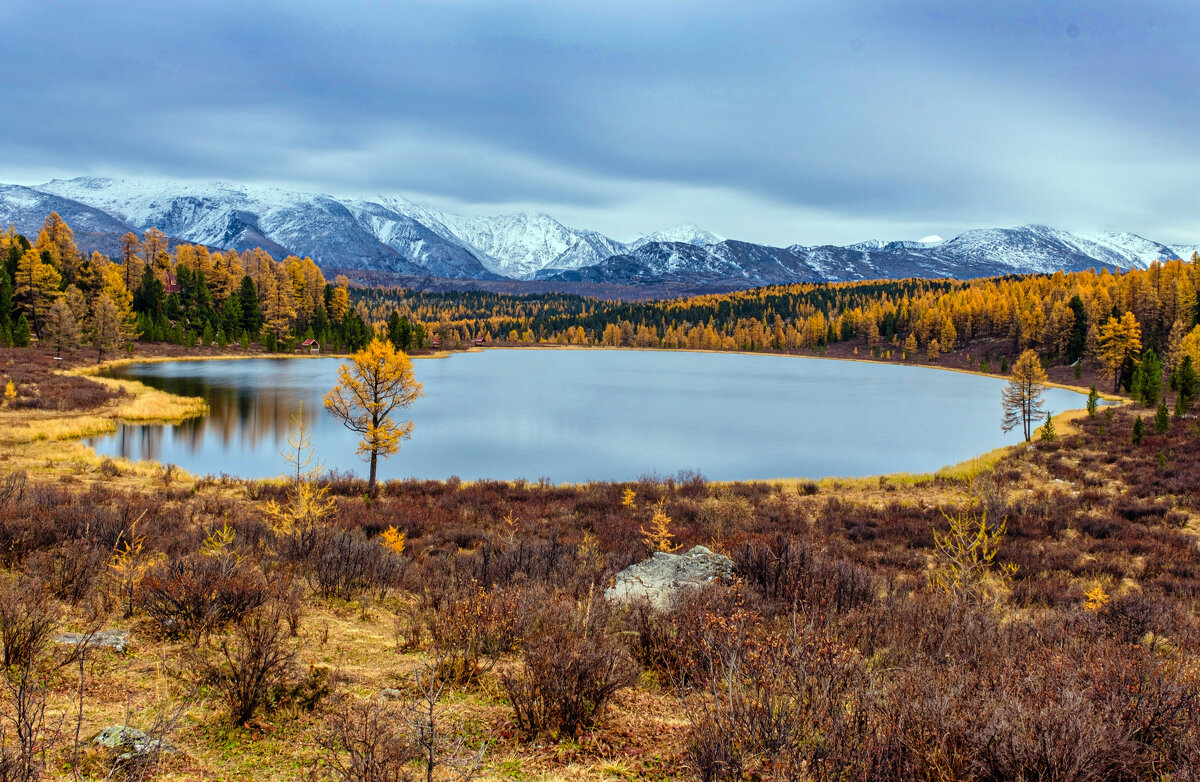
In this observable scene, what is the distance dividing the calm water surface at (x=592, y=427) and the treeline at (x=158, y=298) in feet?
28.9

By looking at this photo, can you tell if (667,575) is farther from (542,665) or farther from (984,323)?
(984,323)

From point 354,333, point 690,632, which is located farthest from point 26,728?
point 354,333

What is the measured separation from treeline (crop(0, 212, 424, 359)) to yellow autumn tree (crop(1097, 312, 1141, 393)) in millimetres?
108590

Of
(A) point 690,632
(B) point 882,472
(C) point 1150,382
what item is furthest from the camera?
(C) point 1150,382

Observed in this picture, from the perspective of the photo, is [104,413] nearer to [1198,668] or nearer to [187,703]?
[187,703]

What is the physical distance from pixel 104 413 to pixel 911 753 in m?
46.2

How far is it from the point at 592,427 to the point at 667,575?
34.9 meters

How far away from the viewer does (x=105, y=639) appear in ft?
19.9

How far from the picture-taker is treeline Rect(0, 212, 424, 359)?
70812 mm

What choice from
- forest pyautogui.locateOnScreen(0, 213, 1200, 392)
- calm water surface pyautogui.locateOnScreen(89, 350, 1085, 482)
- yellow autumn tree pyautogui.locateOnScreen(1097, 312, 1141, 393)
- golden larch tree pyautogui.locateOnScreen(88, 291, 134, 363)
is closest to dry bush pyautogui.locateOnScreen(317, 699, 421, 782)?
calm water surface pyautogui.locateOnScreen(89, 350, 1085, 482)

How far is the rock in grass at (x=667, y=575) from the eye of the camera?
9352 millimetres

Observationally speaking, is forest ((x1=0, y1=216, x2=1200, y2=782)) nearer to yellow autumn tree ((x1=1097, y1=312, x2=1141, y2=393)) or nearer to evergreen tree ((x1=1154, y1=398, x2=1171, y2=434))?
evergreen tree ((x1=1154, y1=398, x2=1171, y2=434))

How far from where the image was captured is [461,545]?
15484 mm

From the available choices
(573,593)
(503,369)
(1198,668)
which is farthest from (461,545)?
(503,369)
